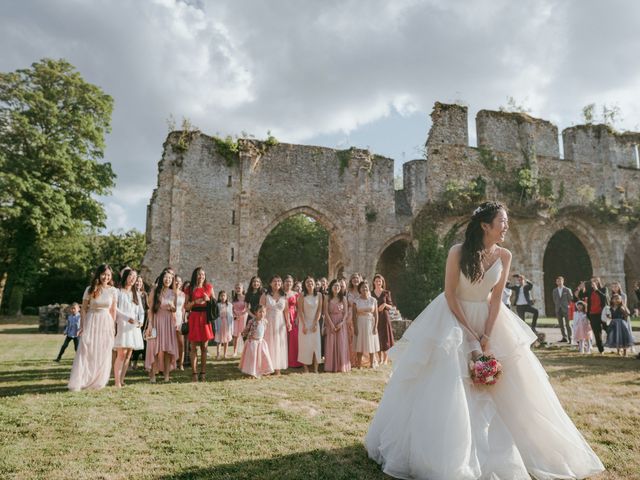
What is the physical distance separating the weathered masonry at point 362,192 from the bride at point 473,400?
1902 cm

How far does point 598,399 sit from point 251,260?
17953mm

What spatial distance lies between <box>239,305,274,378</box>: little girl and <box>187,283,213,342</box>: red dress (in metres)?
0.70

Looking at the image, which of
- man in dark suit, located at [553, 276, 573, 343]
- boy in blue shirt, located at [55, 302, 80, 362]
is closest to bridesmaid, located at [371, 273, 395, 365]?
man in dark suit, located at [553, 276, 573, 343]

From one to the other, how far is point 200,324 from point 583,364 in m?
7.20

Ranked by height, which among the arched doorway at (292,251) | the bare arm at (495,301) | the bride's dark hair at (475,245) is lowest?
the bare arm at (495,301)

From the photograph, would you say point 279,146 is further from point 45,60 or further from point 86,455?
point 86,455

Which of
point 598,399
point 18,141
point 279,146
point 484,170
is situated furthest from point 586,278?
point 18,141

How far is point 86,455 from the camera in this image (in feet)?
12.5

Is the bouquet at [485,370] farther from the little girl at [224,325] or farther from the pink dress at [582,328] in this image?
the pink dress at [582,328]

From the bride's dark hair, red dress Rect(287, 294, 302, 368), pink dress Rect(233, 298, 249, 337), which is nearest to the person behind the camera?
the bride's dark hair

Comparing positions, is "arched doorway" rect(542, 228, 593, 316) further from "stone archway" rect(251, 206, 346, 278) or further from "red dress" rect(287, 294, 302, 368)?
"red dress" rect(287, 294, 302, 368)

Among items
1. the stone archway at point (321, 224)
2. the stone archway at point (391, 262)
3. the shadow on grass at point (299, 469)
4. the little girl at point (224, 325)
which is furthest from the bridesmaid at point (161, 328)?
the stone archway at point (391, 262)

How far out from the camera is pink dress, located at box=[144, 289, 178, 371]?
24.9 feet

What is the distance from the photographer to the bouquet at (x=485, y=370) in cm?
327
